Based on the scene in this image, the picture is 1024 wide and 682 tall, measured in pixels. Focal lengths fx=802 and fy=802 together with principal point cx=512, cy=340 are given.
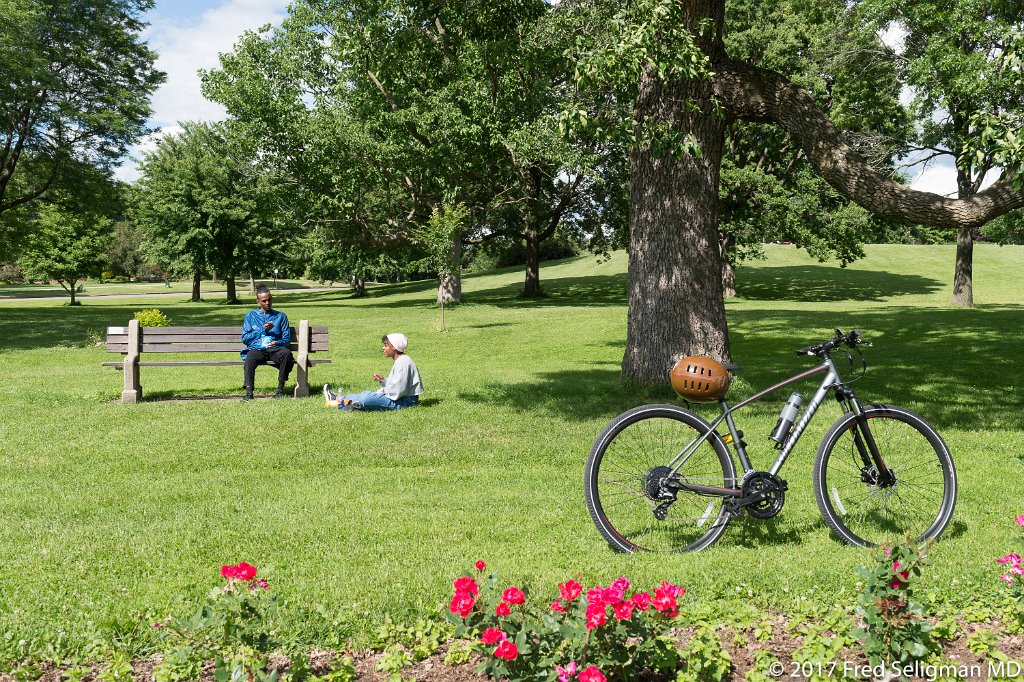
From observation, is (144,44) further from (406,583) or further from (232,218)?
(406,583)

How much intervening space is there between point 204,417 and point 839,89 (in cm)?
2869

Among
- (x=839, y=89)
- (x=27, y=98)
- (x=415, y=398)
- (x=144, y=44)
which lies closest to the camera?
(x=415, y=398)

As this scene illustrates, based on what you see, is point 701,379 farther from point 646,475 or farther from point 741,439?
point 646,475

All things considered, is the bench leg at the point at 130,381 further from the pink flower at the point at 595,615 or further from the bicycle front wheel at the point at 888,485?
the pink flower at the point at 595,615

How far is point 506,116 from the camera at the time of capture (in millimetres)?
33000

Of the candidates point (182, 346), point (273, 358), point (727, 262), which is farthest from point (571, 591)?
point (727, 262)

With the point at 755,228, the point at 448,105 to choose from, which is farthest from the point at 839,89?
the point at 448,105

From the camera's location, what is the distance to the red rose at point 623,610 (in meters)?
3.05

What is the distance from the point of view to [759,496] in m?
4.70

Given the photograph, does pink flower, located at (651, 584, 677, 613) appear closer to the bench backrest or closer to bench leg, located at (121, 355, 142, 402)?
the bench backrest

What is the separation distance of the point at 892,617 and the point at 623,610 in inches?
45.9

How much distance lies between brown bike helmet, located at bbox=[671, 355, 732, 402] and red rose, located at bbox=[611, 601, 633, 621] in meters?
1.84

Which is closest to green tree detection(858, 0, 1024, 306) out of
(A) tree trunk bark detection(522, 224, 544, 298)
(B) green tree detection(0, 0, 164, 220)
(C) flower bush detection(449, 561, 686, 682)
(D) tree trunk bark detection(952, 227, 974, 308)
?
(D) tree trunk bark detection(952, 227, 974, 308)

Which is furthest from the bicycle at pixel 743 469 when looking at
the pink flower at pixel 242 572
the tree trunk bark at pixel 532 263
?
the tree trunk bark at pixel 532 263
